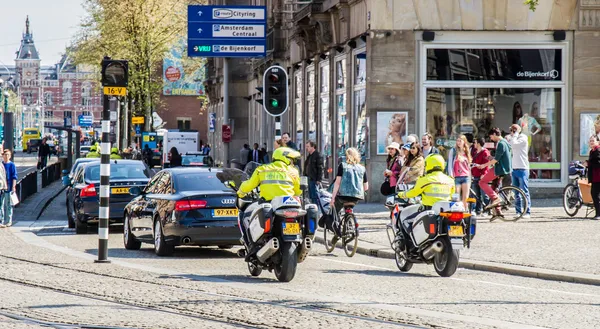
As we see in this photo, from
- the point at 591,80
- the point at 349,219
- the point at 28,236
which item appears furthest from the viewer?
the point at 591,80

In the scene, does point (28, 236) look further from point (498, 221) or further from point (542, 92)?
point (542, 92)

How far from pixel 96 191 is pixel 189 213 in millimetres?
6662

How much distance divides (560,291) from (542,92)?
16.8 metres

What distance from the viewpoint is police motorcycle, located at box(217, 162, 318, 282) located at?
12.8 meters

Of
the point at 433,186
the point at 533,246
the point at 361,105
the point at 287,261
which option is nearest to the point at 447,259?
the point at 433,186

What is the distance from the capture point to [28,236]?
21.5m

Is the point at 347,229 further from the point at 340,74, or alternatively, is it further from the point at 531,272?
the point at 340,74

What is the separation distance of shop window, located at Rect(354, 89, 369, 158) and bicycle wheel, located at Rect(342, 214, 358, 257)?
1182 centimetres

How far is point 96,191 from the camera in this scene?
73.7ft

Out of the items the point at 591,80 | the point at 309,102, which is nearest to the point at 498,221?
the point at 591,80

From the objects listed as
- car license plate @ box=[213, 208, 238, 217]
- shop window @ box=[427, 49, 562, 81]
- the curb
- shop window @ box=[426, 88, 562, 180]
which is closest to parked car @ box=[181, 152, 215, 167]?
shop window @ box=[426, 88, 562, 180]

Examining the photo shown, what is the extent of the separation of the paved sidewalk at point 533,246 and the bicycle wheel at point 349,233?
17.4 inches

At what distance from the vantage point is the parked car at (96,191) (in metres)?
21.9

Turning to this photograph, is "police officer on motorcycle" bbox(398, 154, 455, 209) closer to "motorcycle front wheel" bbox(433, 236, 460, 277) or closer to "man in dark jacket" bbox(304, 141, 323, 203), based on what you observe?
"motorcycle front wheel" bbox(433, 236, 460, 277)
